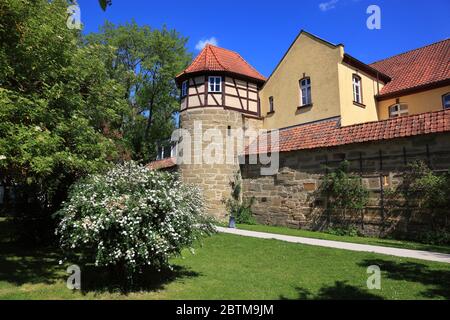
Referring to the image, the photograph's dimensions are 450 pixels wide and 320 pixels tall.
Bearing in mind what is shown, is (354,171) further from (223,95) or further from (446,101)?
(223,95)

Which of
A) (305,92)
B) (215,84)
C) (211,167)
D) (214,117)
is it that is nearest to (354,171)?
→ (305,92)

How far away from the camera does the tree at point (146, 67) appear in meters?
28.5

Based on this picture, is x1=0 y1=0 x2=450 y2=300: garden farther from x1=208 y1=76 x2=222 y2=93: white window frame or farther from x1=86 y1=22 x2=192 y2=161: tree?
x1=86 y1=22 x2=192 y2=161: tree

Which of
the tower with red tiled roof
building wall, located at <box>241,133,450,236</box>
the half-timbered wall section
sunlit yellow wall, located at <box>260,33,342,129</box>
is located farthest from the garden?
the half-timbered wall section

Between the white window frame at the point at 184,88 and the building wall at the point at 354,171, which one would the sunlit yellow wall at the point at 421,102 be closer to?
the building wall at the point at 354,171

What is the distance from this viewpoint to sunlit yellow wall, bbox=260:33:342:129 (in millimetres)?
16297

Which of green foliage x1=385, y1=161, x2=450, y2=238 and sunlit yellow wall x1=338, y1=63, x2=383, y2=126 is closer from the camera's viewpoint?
green foliage x1=385, y1=161, x2=450, y2=238

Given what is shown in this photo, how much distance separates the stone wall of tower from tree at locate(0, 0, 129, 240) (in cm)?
971

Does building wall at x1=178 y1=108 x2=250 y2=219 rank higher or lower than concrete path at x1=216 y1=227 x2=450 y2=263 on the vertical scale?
higher

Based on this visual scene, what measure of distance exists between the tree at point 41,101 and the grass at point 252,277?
1893 mm

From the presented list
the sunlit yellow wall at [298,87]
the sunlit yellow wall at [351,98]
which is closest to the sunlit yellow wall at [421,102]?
the sunlit yellow wall at [351,98]

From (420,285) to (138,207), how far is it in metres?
4.78
